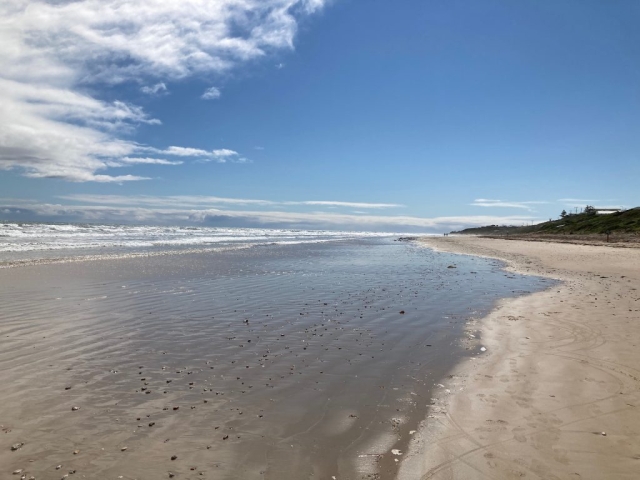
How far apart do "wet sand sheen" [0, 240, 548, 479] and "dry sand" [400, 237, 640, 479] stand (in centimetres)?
46

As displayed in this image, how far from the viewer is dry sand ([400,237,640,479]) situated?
4441mm

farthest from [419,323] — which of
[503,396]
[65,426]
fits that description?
[65,426]

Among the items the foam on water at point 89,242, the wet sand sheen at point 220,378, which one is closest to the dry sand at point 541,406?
the wet sand sheen at point 220,378

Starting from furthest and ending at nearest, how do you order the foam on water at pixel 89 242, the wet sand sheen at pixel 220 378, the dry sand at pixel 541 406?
the foam on water at pixel 89 242
the wet sand sheen at pixel 220 378
the dry sand at pixel 541 406

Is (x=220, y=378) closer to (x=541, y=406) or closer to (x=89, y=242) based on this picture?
(x=541, y=406)

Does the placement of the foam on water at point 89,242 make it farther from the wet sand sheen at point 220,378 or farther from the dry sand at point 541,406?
the dry sand at point 541,406

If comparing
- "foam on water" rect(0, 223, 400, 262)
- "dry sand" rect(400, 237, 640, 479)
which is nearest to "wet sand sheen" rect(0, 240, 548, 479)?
"dry sand" rect(400, 237, 640, 479)

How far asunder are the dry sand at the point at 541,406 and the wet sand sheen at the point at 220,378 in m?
0.46

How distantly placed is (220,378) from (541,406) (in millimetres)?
4976

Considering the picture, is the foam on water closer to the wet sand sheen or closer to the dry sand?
the wet sand sheen

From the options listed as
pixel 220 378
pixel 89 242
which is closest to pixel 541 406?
pixel 220 378

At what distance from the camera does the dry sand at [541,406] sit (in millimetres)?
4441

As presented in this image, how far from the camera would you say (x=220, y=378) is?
22.8 ft

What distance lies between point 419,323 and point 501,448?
616cm
